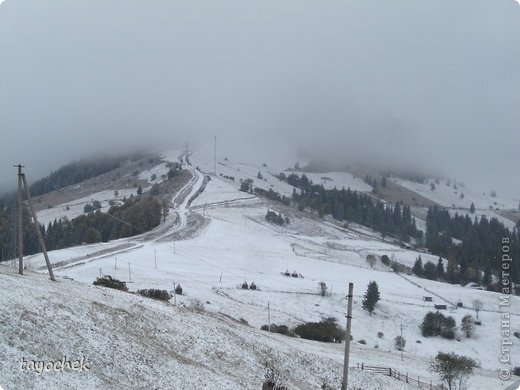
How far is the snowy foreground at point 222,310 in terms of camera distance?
972 inches

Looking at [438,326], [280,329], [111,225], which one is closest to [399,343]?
[438,326]

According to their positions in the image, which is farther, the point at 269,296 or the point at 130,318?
the point at 269,296

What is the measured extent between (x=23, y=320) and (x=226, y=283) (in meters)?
60.9

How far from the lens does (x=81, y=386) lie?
68.5 feet

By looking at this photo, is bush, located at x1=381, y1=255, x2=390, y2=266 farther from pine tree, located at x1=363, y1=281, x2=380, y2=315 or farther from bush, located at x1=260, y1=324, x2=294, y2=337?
bush, located at x1=260, y1=324, x2=294, y2=337

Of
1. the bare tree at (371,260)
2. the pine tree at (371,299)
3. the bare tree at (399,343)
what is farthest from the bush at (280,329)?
the bare tree at (371,260)

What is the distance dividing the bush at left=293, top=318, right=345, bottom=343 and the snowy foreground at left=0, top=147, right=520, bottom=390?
10.8ft

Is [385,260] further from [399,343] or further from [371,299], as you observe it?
[399,343]

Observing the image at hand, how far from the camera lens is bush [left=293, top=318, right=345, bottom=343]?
60.1 m

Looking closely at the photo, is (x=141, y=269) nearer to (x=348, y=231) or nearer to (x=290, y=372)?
(x=290, y=372)

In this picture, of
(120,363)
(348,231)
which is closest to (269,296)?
(120,363)

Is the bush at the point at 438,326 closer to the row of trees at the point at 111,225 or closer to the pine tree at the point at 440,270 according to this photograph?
the pine tree at the point at 440,270

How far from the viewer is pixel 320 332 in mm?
61000

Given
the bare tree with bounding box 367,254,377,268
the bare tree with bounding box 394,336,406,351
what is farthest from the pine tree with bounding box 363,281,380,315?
the bare tree with bounding box 367,254,377,268
